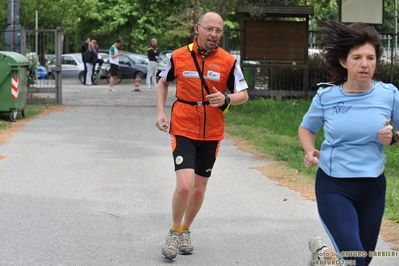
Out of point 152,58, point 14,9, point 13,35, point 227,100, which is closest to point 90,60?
point 152,58

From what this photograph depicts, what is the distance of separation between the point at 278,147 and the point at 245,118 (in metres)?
4.67

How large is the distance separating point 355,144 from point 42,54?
18.7 m

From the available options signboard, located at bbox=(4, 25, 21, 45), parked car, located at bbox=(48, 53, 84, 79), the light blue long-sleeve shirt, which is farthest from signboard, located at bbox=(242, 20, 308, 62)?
parked car, located at bbox=(48, 53, 84, 79)

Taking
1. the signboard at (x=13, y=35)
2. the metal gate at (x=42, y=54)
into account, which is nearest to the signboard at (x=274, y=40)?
the metal gate at (x=42, y=54)

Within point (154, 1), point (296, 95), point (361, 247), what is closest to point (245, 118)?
point (296, 95)

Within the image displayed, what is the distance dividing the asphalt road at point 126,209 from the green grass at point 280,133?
54 cm

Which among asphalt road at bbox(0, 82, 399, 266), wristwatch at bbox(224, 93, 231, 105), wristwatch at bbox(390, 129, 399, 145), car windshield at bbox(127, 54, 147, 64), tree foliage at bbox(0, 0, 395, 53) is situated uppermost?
tree foliage at bbox(0, 0, 395, 53)

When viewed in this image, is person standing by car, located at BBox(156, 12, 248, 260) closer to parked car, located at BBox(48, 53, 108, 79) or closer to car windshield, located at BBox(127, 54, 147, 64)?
car windshield, located at BBox(127, 54, 147, 64)

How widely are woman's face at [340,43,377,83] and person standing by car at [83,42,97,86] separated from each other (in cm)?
2881

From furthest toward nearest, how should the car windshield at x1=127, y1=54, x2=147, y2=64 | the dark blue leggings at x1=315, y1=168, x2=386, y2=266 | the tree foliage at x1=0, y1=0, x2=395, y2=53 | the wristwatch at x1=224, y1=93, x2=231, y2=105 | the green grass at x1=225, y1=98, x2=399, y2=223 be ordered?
the car windshield at x1=127, y1=54, x2=147, y2=64
the tree foliage at x1=0, y1=0, x2=395, y2=53
the green grass at x1=225, y1=98, x2=399, y2=223
the wristwatch at x1=224, y1=93, x2=231, y2=105
the dark blue leggings at x1=315, y1=168, x2=386, y2=266

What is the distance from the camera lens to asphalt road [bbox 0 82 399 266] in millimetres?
6539

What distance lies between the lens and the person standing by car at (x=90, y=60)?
32844 millimetres

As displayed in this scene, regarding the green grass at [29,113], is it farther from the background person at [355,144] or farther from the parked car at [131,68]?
the parked car at [131,68]

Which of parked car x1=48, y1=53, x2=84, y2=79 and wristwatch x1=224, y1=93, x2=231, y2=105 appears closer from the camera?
wristwatch x1=224, y1=93, x2=231, y2=105
